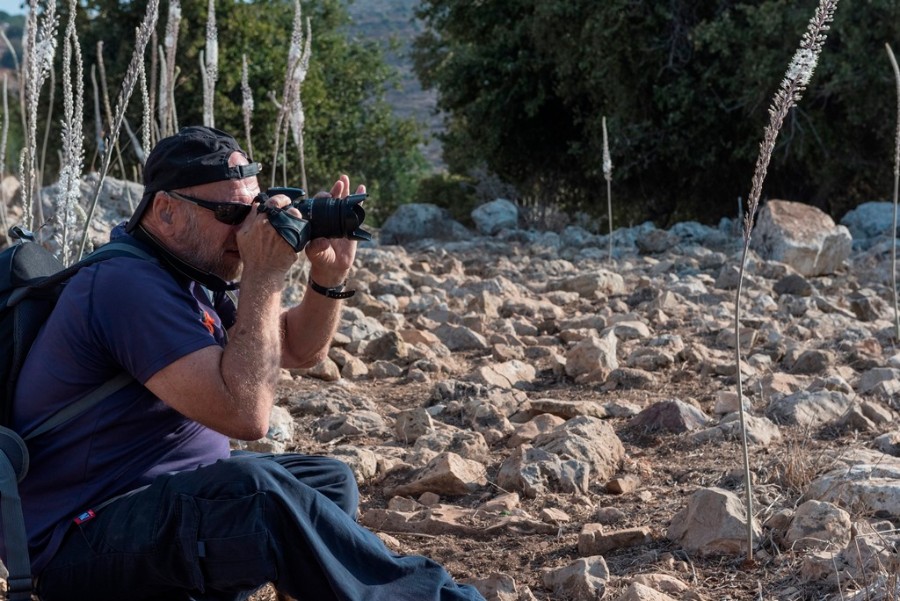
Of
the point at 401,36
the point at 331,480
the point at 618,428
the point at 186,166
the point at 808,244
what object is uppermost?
the point at 401,36

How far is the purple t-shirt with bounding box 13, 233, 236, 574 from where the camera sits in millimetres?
2242

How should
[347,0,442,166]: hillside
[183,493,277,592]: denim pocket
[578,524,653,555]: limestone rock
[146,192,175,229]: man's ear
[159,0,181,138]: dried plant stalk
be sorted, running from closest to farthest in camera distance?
[183,493,277,592]: denim pocket < [146,192,175,229]: man's ear < [578,524,653,555]: limestone rock < [159,0,181,138]: dried plant stalk < [347,0,442,166]: hillside

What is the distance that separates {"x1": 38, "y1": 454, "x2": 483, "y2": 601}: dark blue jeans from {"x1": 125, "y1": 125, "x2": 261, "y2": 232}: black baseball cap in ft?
1.96

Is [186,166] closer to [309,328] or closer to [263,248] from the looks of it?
[263,248]

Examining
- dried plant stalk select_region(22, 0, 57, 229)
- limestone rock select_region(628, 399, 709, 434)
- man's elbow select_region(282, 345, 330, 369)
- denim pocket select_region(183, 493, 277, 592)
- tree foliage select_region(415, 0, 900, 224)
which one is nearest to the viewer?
denim pocket select_region(183, 493, 277, 592)

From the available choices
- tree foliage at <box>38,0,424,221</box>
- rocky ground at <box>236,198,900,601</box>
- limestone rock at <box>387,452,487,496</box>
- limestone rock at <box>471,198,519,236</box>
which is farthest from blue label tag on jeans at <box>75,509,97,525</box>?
limestone rock at <box>471,198,519,236</box>

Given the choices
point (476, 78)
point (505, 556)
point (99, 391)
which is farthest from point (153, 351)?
point (476, 78)

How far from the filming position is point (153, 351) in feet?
7.28

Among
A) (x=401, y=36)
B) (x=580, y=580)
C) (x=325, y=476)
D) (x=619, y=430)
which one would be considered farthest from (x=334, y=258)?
Answer: (x=401, y=36)

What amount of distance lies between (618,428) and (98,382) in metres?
2.42

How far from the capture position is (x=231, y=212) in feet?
8.10

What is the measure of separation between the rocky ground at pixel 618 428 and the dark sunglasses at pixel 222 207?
104 cm

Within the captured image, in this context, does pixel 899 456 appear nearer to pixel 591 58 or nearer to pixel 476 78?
pixel 591 58

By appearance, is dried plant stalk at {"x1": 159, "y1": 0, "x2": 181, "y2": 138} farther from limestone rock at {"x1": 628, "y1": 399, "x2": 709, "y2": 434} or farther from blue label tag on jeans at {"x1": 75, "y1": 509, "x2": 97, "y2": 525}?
blue label tag on jeans at {"x1": 75, "y1": 509, "x2": 97, "y2": 525}
